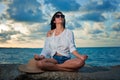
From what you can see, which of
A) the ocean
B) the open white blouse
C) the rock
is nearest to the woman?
the open white blouse

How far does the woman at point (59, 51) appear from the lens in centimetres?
651

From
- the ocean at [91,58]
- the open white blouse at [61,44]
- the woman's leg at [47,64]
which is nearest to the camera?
the woman's leg at [47,64]

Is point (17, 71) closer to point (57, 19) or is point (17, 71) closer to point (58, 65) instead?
point (58, 65)

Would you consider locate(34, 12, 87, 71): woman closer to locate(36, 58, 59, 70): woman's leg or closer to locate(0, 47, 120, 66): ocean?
locate(36, 58, 59, 70): woman's leg

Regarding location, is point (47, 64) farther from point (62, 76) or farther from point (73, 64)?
point (73, 64)

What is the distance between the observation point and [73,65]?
6.58 meters

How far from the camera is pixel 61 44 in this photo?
22.0 ft

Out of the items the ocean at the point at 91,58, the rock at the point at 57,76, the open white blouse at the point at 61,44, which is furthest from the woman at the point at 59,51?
the ocean at the point at 91,58

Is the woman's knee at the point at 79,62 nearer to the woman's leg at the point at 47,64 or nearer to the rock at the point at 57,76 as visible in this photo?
the rock at the point at 57,76

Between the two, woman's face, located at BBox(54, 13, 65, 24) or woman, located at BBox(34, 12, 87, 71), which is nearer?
woman, located at BBox(34, 12, 87, 71)

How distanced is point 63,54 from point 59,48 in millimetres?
158

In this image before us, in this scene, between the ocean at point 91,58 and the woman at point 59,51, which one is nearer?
the woman at point 59,51

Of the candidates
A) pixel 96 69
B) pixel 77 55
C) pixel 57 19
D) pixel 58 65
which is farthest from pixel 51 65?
pixel 96 69

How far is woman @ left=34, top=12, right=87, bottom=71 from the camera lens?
6.51 metres
